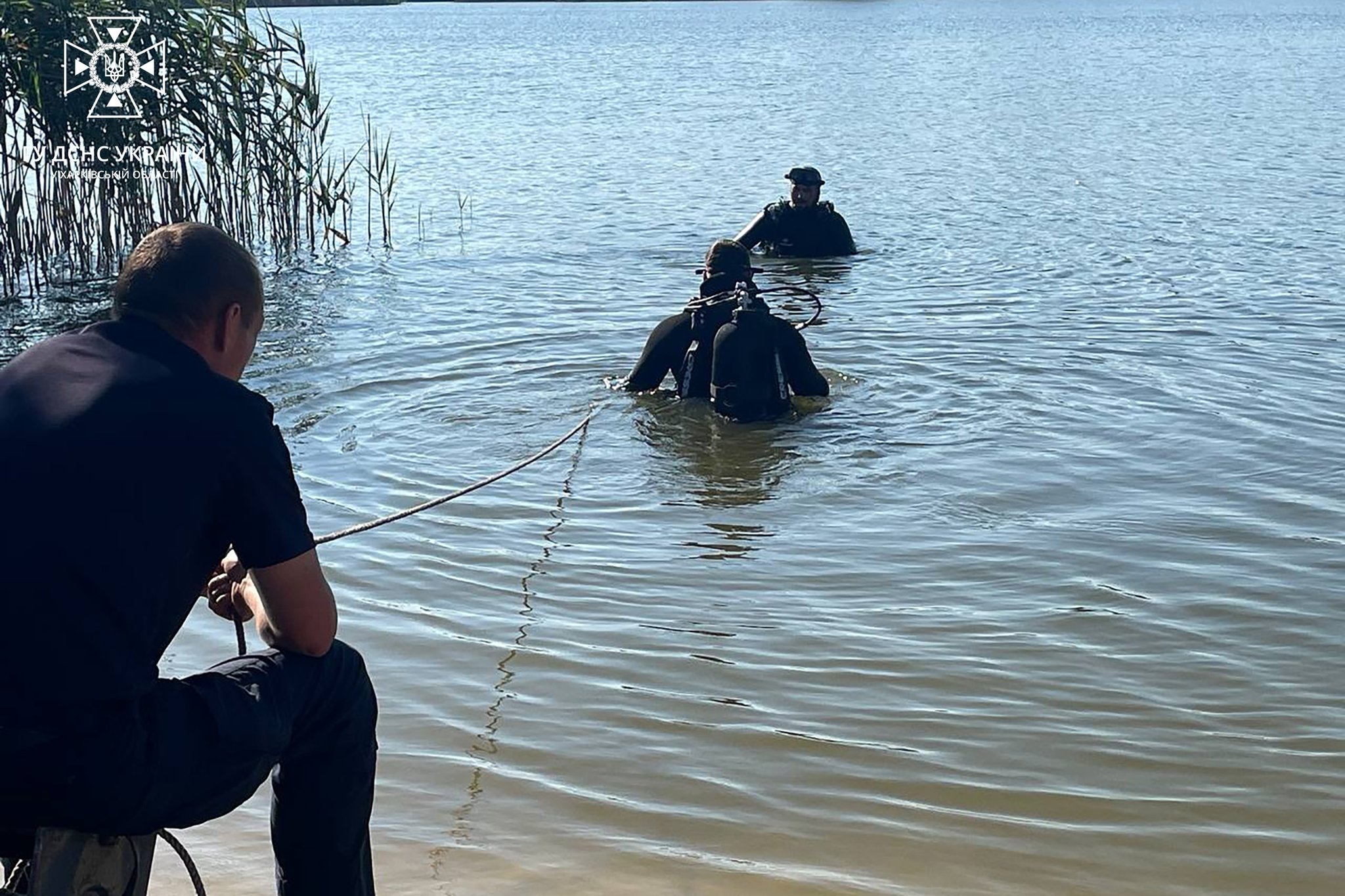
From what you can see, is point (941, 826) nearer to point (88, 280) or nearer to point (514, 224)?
point (88, 280)

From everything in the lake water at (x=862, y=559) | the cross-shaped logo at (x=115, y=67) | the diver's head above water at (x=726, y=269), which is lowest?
the lake water at (x=862, y=559)

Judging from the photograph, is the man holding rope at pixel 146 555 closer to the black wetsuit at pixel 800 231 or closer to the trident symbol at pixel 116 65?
the trident symbol at pixel 116 65

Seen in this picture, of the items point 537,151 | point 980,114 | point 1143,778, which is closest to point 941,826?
point 1143,778

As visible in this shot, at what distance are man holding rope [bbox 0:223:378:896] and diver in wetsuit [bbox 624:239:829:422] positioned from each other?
17.4 ft

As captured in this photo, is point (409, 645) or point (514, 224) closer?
point (409, 645)

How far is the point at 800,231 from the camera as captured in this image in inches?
559

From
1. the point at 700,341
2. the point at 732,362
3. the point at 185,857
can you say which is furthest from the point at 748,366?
the point at 185,857

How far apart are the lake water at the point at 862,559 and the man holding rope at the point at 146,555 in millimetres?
1123

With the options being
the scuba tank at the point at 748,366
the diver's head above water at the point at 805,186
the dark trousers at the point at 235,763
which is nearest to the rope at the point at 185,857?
the dark trousers at the point at 235,763

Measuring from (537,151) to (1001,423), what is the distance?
17257mm

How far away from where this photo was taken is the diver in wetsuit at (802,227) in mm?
13875

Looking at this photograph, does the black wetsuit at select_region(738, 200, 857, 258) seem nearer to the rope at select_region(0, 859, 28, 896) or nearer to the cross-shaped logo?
the cross-shaped logo

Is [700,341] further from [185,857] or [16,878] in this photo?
[16,878]

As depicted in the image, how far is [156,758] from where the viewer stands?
2688 millimetres
